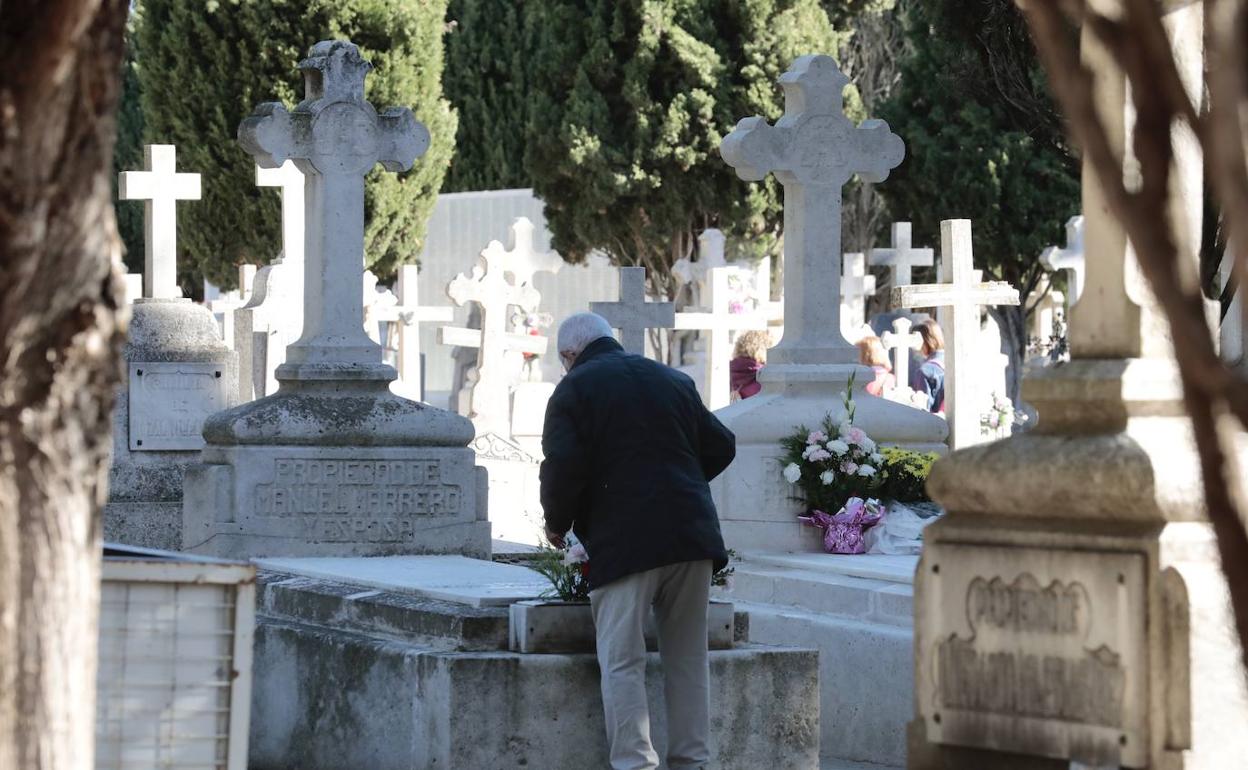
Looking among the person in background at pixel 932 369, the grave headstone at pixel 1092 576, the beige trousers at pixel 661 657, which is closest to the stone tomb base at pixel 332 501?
the beige trousers at pixel 661 657

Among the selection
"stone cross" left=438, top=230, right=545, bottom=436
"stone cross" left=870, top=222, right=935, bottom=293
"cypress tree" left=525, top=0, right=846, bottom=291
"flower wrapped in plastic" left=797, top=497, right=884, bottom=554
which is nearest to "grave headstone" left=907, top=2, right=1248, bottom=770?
"flower wrapped in plastic" left=797, top=497, right=884, bottom=554

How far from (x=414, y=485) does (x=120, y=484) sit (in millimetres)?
2526

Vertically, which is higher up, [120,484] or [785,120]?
[785,120]

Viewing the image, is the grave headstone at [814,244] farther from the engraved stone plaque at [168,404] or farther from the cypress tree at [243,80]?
the cypress tree at [243,80]

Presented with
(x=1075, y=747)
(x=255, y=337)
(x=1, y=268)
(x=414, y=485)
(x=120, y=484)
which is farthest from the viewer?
(x=255, y=337)

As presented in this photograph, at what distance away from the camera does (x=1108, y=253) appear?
14.4 ft

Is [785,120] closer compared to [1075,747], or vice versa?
[1075,747]

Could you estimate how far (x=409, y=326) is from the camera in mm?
24188

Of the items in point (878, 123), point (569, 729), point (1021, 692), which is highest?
point (878, 123)

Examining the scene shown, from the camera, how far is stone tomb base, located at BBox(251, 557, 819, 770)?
679cm

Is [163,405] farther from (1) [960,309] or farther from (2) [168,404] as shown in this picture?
(1) [960,309]

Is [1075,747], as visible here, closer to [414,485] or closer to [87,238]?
[87,238]

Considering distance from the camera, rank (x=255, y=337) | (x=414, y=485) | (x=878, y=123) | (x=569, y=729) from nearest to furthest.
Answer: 1. (x=569, y=729)
2. (x=414, y=485)
3. (x=878, y=123)
4. (x=255, y=337)

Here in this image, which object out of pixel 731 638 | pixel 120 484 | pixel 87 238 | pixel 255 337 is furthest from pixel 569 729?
pixel 255 337
